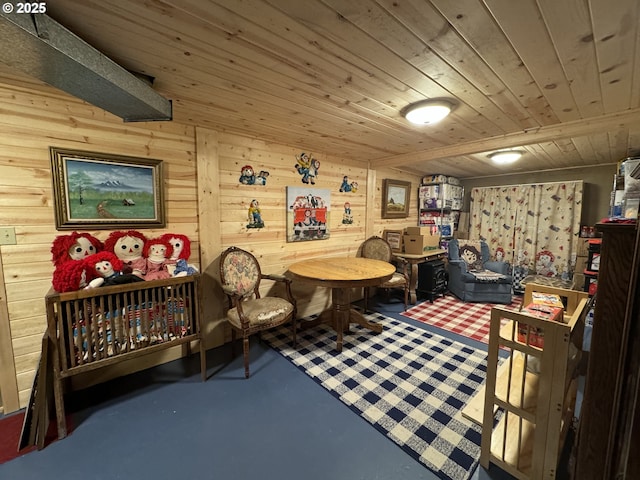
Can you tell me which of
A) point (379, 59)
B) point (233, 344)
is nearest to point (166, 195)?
point (233, 344)

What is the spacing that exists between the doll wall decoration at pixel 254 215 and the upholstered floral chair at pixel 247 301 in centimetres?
34

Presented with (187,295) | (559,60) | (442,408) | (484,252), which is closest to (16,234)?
(187,295)

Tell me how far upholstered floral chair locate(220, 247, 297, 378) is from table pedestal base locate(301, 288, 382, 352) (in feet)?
1.42

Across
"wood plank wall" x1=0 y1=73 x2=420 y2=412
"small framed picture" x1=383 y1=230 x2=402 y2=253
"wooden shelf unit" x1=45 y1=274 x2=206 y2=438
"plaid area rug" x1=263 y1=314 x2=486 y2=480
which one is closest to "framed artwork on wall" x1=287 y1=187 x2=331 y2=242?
"wood plank wall" x1=0 y1=73 x2=420 y2=412

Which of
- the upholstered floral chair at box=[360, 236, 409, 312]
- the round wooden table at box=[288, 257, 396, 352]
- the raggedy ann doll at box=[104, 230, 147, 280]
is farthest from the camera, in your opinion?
the upholstered floral chair at box=[360, 236, 409, 312]

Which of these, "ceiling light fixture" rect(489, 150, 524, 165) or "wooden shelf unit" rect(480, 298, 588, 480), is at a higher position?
"ceiling light fixture" rect(489, 150, 524, 165)

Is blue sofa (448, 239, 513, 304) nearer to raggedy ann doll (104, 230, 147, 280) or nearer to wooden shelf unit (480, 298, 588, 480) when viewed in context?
wooden shelf unit (480, 298, 588, 480)

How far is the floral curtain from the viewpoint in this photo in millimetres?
3990

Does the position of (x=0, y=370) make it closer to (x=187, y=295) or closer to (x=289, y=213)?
(x=187, y=295)

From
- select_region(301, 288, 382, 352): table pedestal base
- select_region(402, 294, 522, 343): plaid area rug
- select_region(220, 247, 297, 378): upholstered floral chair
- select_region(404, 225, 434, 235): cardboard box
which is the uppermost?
select_region(404, 225, 434, 235): cardboard box

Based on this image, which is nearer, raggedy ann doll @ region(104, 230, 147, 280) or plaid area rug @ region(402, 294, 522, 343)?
raggedy ann doll @ region(104, 230, 147, 280)

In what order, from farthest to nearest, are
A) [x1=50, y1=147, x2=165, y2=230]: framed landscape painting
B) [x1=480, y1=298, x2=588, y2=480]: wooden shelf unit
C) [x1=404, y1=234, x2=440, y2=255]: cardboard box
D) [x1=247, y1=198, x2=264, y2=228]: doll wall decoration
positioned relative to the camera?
[x1=404, y1=234, x2=440, y2=255]: cardboard box < [x1=247, y1=198, x2=264, y2=228]: doll wall decoration < [x1=50, y1=147, x2=165, y2=230]: framed landscape painting < [x1=480, y1=298, x2=588, y2=480]: wooden shelf unit

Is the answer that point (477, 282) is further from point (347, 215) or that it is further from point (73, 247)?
point (73, 247)

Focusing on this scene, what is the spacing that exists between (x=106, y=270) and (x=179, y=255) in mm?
503
